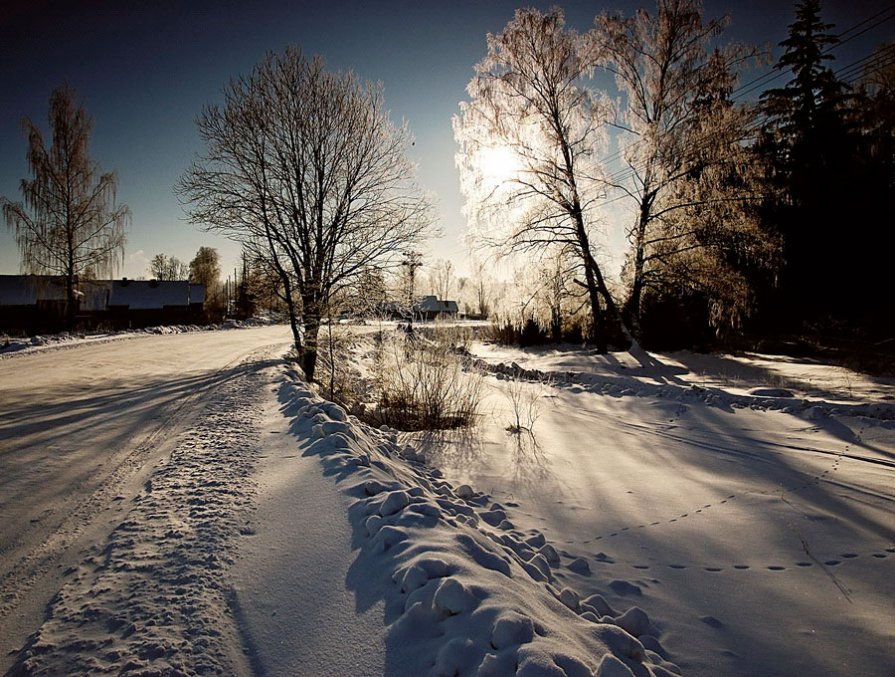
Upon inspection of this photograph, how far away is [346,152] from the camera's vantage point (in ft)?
36.0

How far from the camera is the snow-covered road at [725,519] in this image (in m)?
2.24

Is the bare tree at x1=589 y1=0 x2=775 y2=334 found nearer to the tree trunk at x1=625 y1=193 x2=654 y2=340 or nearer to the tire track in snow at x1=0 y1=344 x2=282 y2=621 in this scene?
the tree trunk at x1=625 y1=193 x2=654 y2=340

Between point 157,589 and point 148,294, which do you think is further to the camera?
point 148,294

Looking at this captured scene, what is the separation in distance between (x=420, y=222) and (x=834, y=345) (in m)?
13.4

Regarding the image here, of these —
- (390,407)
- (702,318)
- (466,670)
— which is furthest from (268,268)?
(702,318)

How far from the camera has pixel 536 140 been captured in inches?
536

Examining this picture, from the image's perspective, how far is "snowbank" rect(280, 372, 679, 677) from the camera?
1.53 metres

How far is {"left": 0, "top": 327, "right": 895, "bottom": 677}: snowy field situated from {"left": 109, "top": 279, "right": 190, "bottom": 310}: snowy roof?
41.8m

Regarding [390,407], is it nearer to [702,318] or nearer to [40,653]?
[40,653]

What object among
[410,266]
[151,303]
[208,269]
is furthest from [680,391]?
[208,269]

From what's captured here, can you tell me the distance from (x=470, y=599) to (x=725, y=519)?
288 centimetres

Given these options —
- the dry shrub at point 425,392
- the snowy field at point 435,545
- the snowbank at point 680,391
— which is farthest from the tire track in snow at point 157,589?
the snowbank at point 680,391

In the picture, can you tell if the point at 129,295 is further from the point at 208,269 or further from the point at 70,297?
the point at 70,297

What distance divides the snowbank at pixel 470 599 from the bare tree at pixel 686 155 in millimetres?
11331
